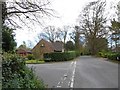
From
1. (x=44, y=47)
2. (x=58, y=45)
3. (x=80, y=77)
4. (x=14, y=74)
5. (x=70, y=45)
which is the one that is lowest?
(x=80, y=77)

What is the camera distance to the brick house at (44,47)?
56.3m

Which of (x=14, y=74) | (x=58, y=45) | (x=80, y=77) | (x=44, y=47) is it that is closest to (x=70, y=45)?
(x=58, y=45)

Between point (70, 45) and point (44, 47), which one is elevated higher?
point (70, 45)

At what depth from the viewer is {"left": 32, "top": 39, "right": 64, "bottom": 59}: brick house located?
56.3 metres

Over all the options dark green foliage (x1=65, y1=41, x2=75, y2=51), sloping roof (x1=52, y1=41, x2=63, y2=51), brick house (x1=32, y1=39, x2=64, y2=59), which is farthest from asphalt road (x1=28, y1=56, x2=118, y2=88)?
dark green foliage (x1=65, y1=41, x2=75, y2=51)

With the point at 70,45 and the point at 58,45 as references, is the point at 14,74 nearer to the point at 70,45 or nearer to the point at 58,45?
the point at 58,45

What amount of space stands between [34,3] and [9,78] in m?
5.26

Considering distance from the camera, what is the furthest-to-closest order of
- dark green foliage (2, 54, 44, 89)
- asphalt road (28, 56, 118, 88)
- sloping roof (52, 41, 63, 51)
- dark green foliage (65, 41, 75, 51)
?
dark green foliage (65, 41, 75, 51), sloping roof (52, 41, 63, 51), asphalt road (28, 56, 118, 88), dark green foliage (2, 54, 44, 89)

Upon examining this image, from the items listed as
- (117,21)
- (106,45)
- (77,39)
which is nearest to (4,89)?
(117,21)

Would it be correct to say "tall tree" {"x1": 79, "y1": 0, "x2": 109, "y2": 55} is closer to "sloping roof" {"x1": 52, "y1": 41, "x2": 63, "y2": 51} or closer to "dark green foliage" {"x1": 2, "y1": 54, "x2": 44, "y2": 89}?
"sloping roof" {"x1": 52, "y1": 41, "x2": 63, "y2": 51}

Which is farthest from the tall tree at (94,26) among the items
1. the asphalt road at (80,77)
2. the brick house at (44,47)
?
the asphalt road at (80,77)

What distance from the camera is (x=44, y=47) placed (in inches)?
2906

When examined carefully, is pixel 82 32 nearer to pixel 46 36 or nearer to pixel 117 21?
pixel 46 36

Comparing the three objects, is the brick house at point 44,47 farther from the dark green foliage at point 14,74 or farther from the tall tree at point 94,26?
Result: the dark green foliage at point 14,74
